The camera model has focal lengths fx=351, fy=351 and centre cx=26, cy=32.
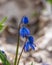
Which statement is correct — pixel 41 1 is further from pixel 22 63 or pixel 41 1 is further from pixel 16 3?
pixel 22 63

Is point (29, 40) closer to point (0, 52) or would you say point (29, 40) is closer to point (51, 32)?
point (0, 52)

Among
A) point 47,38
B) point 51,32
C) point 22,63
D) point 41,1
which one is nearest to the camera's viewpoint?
point 22,63

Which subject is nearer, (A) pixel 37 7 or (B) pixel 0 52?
(B) pixel 0 52

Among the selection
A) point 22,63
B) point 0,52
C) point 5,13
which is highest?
point 0,52

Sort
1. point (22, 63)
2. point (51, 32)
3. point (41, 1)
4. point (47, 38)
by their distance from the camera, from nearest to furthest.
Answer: point (22, 63), point (47, 38), point (51, 32), point (41, 1)

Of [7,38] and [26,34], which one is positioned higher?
[26,34]

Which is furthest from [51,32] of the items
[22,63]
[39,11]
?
[39,11]
